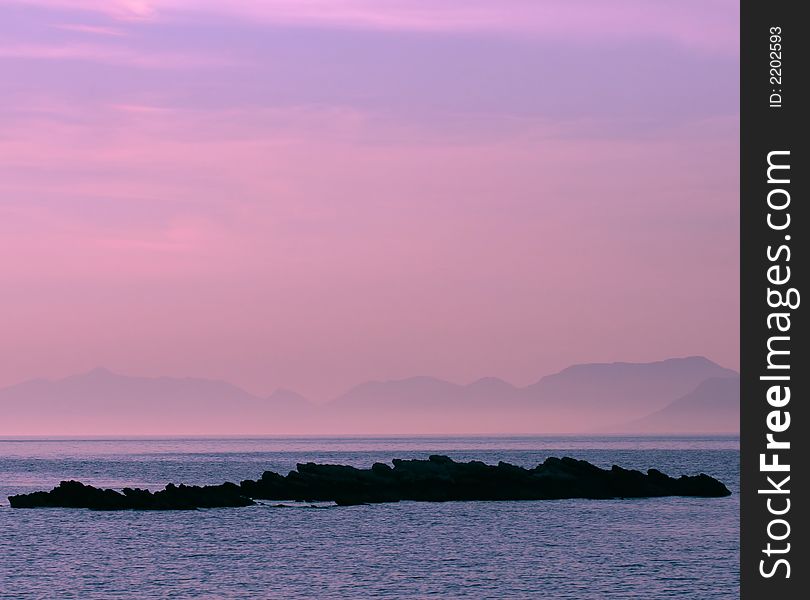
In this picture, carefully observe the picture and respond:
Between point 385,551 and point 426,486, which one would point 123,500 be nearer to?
point 426,486

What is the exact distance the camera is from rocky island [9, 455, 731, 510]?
84688 mm

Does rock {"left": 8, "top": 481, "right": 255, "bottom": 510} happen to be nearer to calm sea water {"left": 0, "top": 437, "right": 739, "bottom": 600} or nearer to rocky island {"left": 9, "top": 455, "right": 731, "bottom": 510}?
rocky island {"left": 9, "top": 455, "right": 731, "bottom": 510}

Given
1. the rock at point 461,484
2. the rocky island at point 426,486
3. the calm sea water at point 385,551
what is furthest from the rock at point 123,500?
the rock at point 461,484

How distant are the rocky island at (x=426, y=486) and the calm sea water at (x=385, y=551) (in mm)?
2769

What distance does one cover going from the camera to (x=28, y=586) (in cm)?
4709

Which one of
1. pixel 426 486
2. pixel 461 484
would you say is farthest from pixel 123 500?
pixel 461 484

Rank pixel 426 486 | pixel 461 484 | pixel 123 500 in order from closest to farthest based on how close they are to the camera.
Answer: pixel 123 500, pixel 426 486, pixel 461 484

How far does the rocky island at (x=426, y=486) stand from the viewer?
84688mm

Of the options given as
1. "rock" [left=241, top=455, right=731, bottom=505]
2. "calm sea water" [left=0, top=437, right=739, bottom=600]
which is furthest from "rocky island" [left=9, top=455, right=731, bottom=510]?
"calm sea water" [left=0, top=437, right=739, bottom=600]

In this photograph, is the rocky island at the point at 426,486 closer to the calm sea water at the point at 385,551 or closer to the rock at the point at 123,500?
the rock at the point at 123,500

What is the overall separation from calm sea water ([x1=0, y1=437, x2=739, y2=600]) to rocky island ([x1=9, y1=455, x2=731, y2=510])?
9.09ft

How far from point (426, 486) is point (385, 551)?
109 ft

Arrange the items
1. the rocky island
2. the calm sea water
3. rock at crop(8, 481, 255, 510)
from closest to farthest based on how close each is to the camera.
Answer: the calm sea water → rock at crop(8, 481, 255, 510) → the rocky island

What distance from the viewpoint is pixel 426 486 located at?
91062 millimetres
